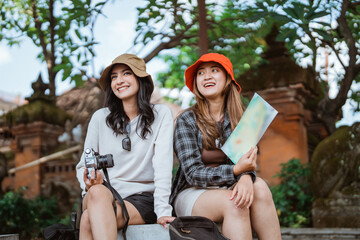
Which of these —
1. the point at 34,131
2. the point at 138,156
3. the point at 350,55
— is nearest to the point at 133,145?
the point at 138,156

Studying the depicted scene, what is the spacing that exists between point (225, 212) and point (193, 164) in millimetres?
402

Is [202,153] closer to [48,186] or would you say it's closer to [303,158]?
[303,158]

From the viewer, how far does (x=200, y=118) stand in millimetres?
2896

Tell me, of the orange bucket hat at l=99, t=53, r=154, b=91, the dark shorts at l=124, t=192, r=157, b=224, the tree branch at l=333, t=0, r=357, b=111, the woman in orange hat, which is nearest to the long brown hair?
the woman in orange hat

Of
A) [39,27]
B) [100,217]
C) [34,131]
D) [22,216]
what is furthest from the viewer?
[34,131]

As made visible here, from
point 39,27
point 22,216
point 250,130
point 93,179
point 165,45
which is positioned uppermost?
point 39,27

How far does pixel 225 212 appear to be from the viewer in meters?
2.46

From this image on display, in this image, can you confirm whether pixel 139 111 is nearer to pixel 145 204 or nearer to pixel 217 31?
pixel 145 204

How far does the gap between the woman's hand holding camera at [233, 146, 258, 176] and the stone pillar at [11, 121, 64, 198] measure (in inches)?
275

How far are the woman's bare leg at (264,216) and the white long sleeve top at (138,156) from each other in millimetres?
573

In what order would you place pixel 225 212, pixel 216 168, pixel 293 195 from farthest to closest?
pixel 293 195
pixel 216 168
pixel 225 212

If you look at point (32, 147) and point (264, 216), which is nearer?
point (264, 216)

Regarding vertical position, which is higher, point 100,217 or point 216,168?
point 216,168

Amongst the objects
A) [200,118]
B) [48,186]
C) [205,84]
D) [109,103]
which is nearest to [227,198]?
[200,118]
